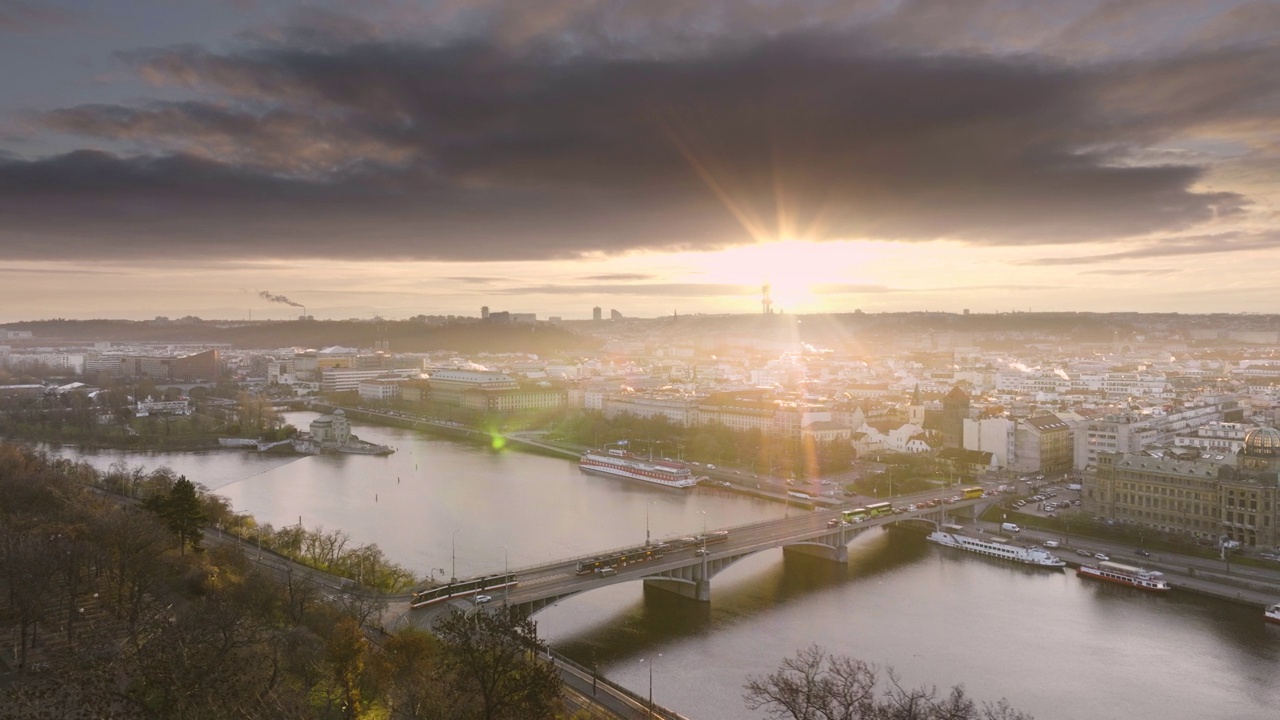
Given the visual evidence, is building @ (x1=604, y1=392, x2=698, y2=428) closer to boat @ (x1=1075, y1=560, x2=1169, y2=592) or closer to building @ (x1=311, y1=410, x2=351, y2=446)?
building @ (x1=311, y1=410, x2=351, y2=446)

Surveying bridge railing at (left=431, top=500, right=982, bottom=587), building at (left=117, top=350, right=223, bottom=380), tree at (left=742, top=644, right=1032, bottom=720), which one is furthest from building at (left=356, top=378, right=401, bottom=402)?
tree at (left=742, top=644, right=1032, bottom=720)

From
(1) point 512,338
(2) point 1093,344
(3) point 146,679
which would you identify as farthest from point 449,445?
(2) point 1093,344

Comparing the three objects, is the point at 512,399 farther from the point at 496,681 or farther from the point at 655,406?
the point at 496,681

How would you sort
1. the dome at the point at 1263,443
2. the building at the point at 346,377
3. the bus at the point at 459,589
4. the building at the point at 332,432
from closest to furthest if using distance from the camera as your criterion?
the bus at the point at 459,589, the dome at the point at 1263,443, the building at the point at 332,432, the building at the point at 346,377

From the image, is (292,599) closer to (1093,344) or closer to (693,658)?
(693,658)

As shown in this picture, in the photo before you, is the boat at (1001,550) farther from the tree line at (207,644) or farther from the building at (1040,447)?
the tree line at (207,644)

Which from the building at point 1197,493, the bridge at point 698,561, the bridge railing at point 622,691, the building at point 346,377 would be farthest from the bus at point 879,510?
the building at point 346,377
